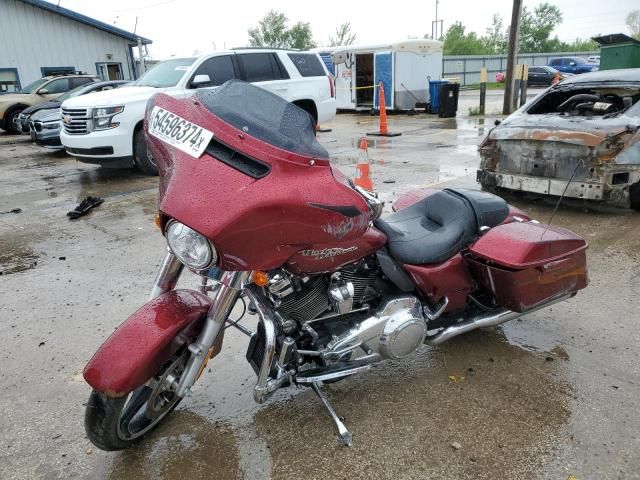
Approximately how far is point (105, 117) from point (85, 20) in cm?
1654

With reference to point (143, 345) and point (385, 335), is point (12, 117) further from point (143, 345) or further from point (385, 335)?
point (385, 335)

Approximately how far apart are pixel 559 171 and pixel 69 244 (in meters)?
5.62

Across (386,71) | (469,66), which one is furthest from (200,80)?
(469,66)

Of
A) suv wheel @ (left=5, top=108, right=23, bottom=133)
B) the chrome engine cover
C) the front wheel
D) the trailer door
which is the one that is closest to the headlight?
the front wheel

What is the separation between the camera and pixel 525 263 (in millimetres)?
2658

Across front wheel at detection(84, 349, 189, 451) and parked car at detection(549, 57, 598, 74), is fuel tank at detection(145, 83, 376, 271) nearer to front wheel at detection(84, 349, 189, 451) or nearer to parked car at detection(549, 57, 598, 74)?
front wheel at detection(84, 349, 189, 451)

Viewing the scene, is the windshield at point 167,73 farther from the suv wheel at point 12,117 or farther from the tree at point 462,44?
the tree at point 462,44

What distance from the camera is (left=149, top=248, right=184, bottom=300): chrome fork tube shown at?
244 cm

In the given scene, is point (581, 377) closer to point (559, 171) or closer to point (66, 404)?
point (66, 404)

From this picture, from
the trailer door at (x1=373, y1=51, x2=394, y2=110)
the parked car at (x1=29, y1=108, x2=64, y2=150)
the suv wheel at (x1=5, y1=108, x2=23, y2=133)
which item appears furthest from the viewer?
the trailer door at (x1=373, y1=51, x2=394, y2=110)

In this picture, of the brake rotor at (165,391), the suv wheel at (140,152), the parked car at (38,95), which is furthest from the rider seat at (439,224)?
the parked car at (38,95)

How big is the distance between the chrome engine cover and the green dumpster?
629 inches

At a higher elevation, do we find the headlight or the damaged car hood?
the headlight

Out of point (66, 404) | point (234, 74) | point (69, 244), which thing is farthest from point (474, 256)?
point (234, 74)
